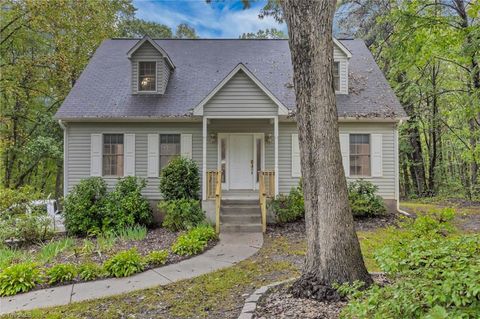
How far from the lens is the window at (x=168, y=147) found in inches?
412

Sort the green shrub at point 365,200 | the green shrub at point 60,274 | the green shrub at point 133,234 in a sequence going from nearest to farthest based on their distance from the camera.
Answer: the green shrub at point 60,274 < the green shrub at point 133,234 < the green shrub at point 365,200

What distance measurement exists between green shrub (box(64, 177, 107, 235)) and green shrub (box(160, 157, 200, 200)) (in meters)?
1.98

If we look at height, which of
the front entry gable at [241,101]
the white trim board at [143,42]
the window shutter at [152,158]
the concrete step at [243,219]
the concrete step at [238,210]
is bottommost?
the concrete step at [243,219]

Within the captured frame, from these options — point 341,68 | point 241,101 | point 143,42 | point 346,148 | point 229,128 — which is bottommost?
point 346,148

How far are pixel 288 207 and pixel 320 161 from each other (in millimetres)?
5601

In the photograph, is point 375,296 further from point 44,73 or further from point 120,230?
point 44,73

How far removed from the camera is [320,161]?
3768 mm

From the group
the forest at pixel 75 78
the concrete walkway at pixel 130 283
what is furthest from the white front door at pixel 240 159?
the forest at pixel 75 78

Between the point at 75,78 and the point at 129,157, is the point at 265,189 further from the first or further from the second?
the point at 75,78

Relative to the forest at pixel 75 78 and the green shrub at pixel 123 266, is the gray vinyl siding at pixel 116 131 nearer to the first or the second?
the green shrub at pixel 123 266

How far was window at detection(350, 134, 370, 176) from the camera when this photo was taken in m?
10.4

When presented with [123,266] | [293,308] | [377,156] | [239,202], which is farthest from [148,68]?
[293,308]

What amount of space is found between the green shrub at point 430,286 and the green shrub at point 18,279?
4812 millimetres

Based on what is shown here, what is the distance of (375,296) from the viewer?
6.95 ft
